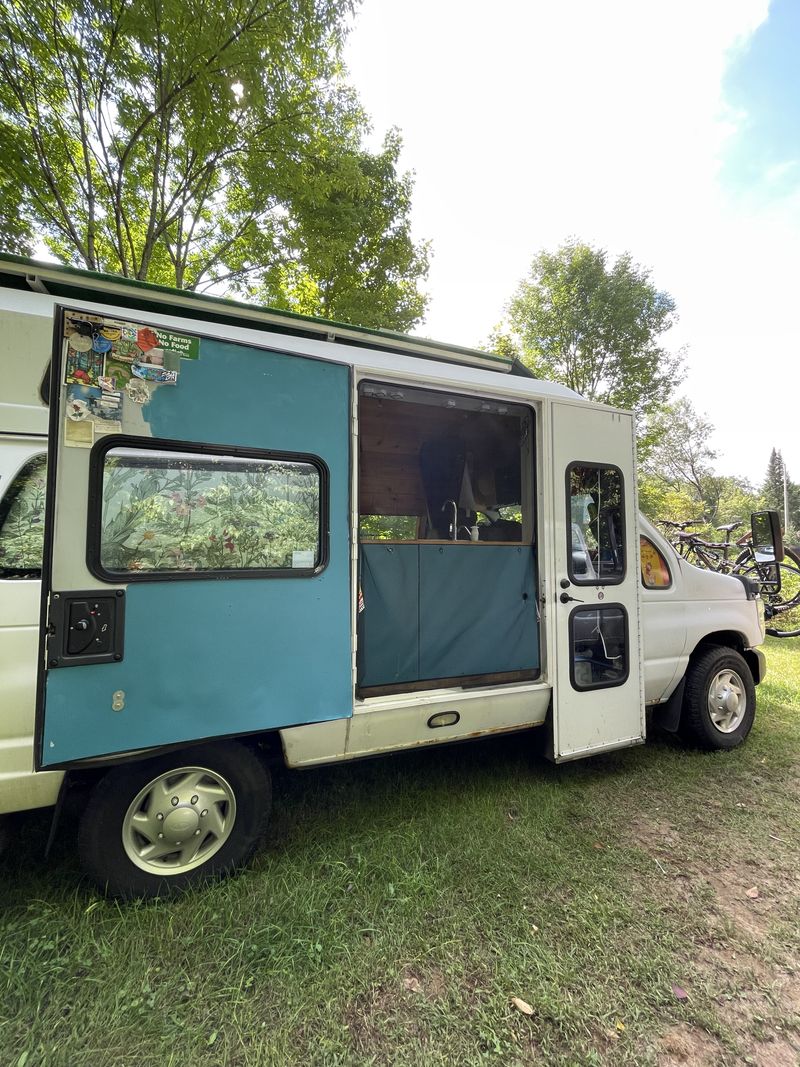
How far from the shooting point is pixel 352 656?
8.80ft

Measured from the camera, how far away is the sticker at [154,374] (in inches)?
87.4

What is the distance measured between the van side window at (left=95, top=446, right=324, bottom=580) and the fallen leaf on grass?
2015mm

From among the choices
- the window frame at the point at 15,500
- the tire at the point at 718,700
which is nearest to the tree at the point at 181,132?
the window frame at the point at 15,500

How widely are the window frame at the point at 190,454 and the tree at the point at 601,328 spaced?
51.2 ft

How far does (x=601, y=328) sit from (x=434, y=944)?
57.2 ft

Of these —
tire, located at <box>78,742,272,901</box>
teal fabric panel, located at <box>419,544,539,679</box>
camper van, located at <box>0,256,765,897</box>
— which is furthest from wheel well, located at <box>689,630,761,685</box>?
A: tire, located at <box>78,742,272,901</box>

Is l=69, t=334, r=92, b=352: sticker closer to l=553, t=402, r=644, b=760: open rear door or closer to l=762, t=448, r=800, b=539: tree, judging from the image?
l=553, t=402, r=644, b=760: open rear door

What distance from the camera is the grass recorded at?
177 centimetres

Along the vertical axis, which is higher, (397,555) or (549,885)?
(397,555)

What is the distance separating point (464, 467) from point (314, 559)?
2.69 meters

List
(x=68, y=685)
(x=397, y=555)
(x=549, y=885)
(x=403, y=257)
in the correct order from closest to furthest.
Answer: (x=68, y=685), (x=549, y=885), (x=397, y=555), (x=403, y=257)

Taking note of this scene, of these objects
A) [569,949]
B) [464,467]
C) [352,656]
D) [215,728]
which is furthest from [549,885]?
[464,467]

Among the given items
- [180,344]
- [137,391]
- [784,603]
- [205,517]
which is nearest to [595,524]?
[205,517]

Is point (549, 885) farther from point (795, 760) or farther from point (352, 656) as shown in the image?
point (795, 760)
